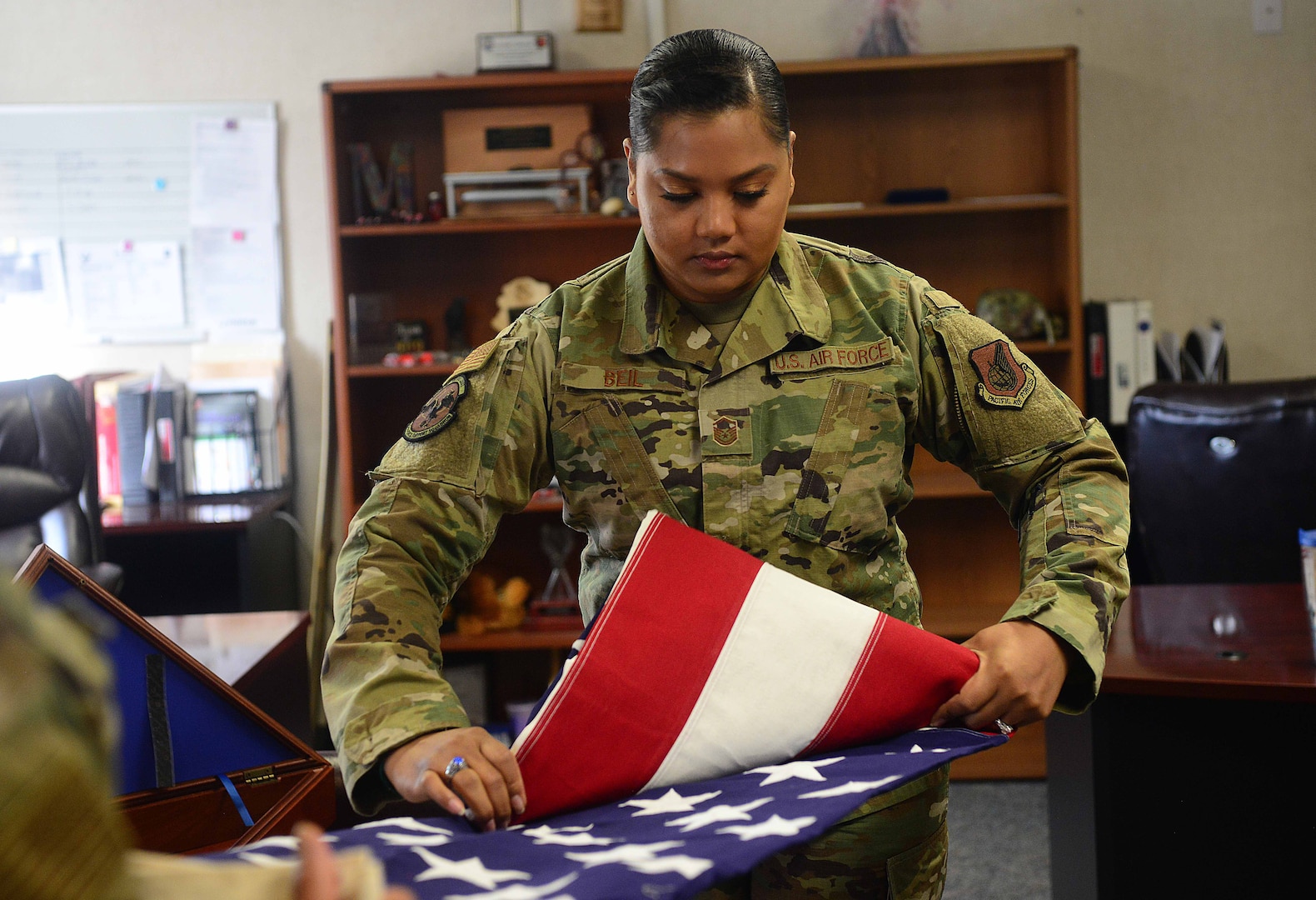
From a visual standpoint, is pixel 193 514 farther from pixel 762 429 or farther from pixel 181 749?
pixel 762 429

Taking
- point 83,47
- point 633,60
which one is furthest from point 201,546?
point 633,60

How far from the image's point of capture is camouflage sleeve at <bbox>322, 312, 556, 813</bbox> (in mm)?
988

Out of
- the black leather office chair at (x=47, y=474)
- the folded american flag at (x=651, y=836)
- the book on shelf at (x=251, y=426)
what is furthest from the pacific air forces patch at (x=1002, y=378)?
the book on shelf at (x=251, y=426)

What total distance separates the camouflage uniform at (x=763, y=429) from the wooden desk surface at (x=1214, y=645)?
1.91 feet

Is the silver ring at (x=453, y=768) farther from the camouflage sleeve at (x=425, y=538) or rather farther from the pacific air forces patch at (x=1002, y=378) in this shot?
the pacific air forces patch at (x=1002, y=378)

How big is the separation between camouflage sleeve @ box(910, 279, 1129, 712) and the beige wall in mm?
2557

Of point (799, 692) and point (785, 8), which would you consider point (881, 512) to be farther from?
point (785, 8)

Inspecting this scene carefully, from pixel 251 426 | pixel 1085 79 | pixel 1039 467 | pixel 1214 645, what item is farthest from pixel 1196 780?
pixel 251 426

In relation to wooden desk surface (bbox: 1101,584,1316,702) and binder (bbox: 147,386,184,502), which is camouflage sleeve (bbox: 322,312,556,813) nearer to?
wooden desk surface (bbox: 1101,584,1316,702)

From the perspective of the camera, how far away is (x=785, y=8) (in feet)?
11.7

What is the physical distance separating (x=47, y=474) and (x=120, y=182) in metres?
1.55

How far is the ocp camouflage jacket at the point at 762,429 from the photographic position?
1.19m

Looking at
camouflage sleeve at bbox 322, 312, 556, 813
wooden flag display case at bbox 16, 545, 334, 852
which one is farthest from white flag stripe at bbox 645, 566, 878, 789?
wooden flag display case at bbox 16, 545, 334, 852

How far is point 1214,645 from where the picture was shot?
5.93 ft
